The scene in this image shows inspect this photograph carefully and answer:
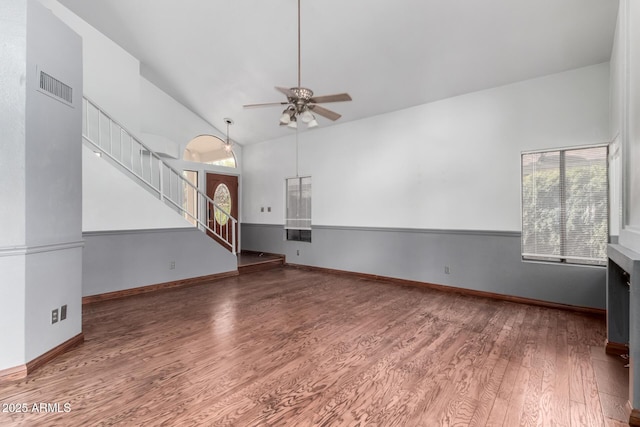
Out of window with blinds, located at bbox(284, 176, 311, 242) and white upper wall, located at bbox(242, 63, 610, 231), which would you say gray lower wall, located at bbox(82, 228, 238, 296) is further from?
white upper wall, located at bbox(242, 63, 610, 231)

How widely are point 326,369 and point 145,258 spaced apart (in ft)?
12.6

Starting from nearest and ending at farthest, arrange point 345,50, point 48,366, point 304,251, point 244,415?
point 244,415 → point 48,366 → point 345,50 → point 304,251

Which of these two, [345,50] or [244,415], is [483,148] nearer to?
[345,50]

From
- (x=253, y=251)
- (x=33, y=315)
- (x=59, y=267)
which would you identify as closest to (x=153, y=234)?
(x=59, y=267)

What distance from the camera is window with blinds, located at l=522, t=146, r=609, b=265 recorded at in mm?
3885

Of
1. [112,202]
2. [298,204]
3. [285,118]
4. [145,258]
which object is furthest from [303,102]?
[298,204]

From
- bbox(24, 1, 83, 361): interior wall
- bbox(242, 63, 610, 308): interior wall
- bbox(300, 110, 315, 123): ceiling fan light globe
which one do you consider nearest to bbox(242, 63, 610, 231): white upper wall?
bbox(242, 63, 610, 308): interior wall

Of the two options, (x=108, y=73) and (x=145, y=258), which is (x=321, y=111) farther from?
(x=108, y=73)

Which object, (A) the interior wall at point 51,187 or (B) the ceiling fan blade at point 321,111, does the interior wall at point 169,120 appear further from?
(B) the ceiling fan blade at point 321,111

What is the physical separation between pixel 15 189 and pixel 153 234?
2.71m

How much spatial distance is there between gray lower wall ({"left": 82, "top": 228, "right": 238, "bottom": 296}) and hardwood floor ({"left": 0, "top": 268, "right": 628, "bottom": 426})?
0.52 metres

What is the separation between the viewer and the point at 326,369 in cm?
244

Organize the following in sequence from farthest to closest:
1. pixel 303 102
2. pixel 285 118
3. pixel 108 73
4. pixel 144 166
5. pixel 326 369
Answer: pixel 144 166 → pixel 108 73 → pixel 285 118 → pixel 303 102 → pixel 326 369

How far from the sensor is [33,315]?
7.98ft
